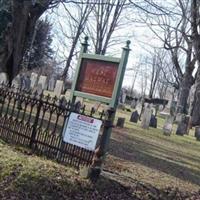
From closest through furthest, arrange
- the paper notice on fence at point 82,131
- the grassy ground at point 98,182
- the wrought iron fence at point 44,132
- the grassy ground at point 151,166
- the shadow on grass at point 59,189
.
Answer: the shadow on grass at point 59,189 < the grassy ground at point 98,182 < the paper notice on fence at point 82,131 < the wrought iron fence at point 44,132 < the grassy ground at point 151,166

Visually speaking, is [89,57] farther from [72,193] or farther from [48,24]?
[48,24]

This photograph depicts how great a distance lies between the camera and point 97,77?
26.5 feet

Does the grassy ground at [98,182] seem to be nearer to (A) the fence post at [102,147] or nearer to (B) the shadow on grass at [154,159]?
(B) the shadow on grass at [154,159]

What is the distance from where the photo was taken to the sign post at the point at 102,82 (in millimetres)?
7363

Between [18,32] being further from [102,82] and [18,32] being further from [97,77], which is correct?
[102,82]

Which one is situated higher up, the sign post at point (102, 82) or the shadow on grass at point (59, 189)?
the sign post at point (102, 82)

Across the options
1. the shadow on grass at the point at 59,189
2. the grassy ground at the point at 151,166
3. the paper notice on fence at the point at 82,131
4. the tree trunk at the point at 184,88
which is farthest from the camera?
the tree trunk at the point at 184,88

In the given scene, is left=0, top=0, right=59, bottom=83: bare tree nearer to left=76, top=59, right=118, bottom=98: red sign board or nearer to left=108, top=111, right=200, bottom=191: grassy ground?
left=108, top=111, right=200, bottom=191: grassy ground

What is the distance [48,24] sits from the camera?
41.5m

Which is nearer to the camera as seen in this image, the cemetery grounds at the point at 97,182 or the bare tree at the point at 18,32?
the cemetery grounds at the point at 97,182

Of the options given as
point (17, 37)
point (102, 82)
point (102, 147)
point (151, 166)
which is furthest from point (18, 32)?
point (102, 147)

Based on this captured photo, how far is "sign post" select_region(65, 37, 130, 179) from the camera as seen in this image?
736cm

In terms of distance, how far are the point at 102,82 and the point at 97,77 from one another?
0.54 ft

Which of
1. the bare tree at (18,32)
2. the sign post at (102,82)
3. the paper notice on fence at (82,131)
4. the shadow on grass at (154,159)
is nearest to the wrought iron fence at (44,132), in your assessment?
the paper notice on fence at (82,131)
